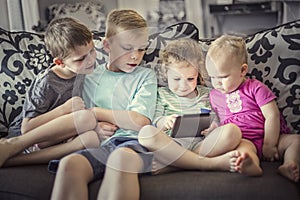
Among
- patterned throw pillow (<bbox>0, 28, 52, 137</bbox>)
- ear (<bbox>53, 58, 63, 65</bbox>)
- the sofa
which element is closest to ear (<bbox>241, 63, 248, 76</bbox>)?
the sofa

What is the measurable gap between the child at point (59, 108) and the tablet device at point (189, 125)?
0.93 ft

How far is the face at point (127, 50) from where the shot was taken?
179cm

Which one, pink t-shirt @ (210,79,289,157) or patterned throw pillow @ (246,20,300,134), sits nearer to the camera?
pink t-shirt @ (210,79,289,157)

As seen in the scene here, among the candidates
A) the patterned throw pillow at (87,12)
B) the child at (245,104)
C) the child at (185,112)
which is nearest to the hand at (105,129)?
the child at (185,112)

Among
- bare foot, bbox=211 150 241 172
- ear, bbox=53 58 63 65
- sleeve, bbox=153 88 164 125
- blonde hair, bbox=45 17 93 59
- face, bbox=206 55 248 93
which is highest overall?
blonde hair, bbox=45 17 93 59

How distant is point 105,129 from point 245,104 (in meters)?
0.49

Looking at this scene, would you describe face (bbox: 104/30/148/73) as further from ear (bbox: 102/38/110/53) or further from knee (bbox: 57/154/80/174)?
knee (bbox: 57/154/80/174)

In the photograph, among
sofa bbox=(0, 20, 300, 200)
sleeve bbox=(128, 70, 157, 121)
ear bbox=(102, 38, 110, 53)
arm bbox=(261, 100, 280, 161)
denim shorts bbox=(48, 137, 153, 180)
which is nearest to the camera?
sofa bbox=(0, 20, 300, 200)

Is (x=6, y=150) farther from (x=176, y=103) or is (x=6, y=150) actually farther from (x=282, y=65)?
(x=282, y=65)

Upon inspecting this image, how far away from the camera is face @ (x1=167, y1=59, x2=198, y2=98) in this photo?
1763mm

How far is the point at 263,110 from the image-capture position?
65.8 inches

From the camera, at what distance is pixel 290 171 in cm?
147

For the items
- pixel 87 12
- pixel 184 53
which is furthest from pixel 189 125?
pixel 87 12

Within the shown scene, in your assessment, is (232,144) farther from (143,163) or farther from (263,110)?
(143,163)
